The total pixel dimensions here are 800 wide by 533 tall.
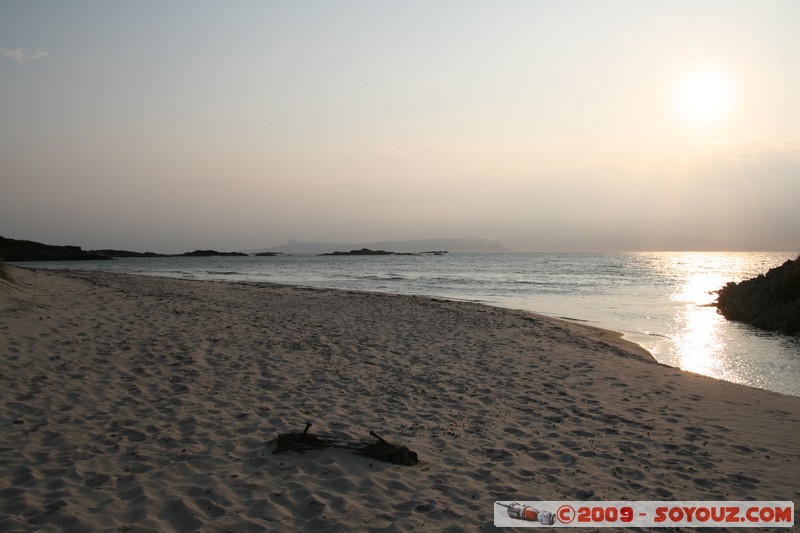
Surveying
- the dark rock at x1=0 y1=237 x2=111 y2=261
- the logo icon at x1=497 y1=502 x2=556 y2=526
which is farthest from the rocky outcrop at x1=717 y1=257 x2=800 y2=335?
the dark rock at x1=0 y1=237 x2=111 y2=261

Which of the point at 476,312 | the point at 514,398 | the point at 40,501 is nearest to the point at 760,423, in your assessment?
the point at 514,398

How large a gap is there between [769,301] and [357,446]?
2248 cm

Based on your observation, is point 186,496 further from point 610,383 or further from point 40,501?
point 610,383

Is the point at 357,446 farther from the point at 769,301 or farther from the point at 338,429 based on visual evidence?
the point at 769,301

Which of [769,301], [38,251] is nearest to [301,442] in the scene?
[769,301]

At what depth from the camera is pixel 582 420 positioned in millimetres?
7410

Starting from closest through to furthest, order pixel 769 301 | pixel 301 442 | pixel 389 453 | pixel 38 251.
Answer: pixel 389 453
pixel 301 442
pixel 769 301
pixel 38 251

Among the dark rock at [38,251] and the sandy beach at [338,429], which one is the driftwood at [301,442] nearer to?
the sandy beach at [338,429]

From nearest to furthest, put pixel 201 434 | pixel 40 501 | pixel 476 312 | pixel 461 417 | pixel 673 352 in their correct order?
pixel 40 501 → pixel 201 434 → pixel 461 417 → pixel 673 352 → pixel 476 312

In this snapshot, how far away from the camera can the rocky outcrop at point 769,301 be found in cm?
1909

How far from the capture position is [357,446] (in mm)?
5926

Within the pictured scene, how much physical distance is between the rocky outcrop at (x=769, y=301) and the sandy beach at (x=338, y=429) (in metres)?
10.8

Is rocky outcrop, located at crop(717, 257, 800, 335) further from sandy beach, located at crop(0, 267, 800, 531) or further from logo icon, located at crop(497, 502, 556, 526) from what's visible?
logo icon, located at crop(497, 502, 556, 526)

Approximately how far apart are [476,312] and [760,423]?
13213 mm
